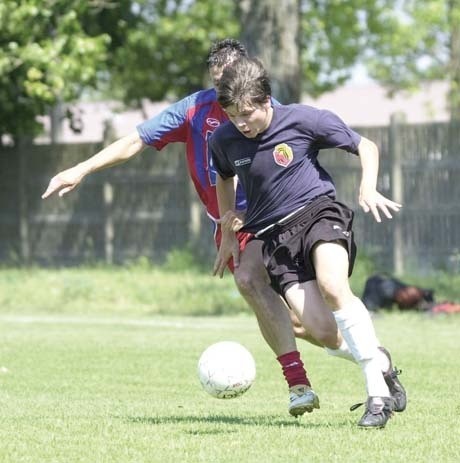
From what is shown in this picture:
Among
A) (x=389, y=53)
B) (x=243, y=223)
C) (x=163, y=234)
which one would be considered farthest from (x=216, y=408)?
(x=389, y=53)

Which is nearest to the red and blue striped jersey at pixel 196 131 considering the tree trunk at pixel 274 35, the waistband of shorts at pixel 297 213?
the waistband of shorts at pixel 297 213

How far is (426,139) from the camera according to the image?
20812 millimetres

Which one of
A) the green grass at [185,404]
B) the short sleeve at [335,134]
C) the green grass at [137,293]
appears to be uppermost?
the short sleeve at [335,134]

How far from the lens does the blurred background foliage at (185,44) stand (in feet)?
70.9

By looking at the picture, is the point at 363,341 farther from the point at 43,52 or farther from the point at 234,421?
the point at 43,52

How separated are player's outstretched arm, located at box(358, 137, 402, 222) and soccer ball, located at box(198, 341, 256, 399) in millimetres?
1322

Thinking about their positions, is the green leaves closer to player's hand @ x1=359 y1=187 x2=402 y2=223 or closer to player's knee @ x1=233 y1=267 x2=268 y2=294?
player's knee @ x1=233 y1=267 x2=268 y2=294

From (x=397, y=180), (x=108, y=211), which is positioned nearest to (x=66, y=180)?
(x=397, y=180)

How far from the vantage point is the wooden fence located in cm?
2070

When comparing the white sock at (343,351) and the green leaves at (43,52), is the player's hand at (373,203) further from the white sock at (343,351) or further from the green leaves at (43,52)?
the green leaves at (43,52)

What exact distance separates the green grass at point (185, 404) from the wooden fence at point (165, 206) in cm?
498

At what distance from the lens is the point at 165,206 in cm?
2362

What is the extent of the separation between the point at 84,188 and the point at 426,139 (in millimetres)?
6594

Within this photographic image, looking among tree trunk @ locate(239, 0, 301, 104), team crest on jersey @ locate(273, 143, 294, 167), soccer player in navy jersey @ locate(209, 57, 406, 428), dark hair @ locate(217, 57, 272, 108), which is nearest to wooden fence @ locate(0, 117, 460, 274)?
tree trunk @ locate(239, 0, 301, 104)
